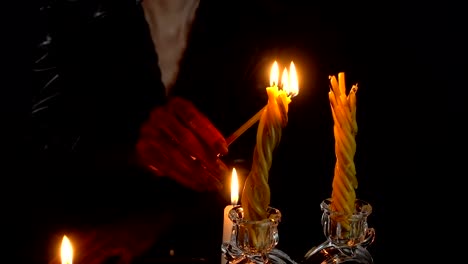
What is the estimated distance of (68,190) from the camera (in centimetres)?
132

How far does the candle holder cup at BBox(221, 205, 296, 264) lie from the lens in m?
0.40

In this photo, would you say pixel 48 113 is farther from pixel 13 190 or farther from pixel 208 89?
pixel 208 89

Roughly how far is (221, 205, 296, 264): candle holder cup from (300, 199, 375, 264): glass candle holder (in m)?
0.06

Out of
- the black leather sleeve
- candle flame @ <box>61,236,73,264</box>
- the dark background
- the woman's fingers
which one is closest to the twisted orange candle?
candle flame @ <box>61,236,73,264</box>

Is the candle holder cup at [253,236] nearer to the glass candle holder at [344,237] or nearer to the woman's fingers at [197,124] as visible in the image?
the glass candle holder at [344,237]

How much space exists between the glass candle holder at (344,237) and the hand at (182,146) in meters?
0.48

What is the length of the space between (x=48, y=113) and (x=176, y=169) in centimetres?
67

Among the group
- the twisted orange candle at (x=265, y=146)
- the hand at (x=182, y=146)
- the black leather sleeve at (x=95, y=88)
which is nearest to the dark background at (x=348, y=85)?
the black leather sleeve at (x=95, y=88)

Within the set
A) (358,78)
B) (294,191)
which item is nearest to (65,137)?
(294,191)

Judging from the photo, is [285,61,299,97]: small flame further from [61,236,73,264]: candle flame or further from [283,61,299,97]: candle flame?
[61,236,73,264]: candle flame

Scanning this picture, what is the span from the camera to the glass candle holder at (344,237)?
434 mm

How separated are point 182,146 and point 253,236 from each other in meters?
0.60

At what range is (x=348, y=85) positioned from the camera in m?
1.37

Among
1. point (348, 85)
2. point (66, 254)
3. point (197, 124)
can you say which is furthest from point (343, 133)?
point (348, 85)
